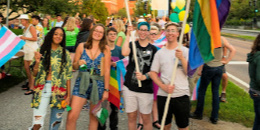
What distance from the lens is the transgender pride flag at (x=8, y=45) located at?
4.39 meters

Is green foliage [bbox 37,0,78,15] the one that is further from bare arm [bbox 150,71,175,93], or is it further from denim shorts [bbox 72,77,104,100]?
bare arm [bbox 150,71,175,93]

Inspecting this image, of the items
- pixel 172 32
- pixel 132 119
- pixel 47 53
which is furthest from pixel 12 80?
pixel 172 32

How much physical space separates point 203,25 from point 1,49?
3151 mm

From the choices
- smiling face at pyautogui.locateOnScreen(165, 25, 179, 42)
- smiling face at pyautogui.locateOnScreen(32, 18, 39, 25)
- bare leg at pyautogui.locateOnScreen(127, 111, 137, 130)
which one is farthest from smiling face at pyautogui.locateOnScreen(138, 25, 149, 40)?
smiling face at pyautogui.locateOnScreen(32, 18, 39, 25)

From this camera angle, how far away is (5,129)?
483cm

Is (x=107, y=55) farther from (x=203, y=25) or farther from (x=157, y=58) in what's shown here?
(x=203, y=25)

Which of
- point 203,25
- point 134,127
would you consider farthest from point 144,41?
point 134,127

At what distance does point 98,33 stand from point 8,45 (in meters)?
1.57

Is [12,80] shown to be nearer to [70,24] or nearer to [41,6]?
[70,24]

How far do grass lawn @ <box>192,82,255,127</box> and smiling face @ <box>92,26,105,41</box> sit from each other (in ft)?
10.5

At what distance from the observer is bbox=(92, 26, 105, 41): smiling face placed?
406 cm

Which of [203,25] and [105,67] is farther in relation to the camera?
[105,67]

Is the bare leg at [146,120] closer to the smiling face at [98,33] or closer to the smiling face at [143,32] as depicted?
the smiling face at [143,32]

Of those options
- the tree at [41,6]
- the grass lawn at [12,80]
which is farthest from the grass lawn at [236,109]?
the tree at [41,6]
